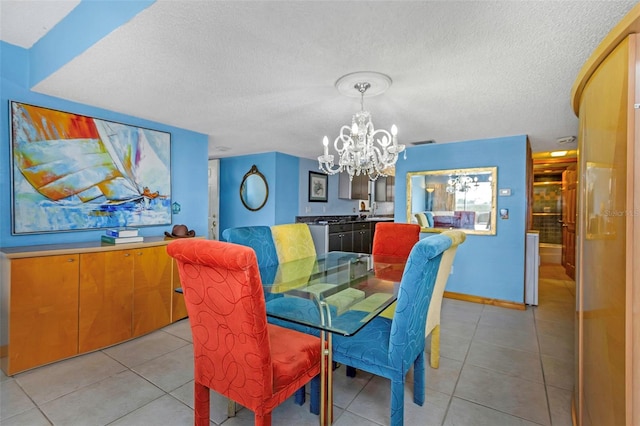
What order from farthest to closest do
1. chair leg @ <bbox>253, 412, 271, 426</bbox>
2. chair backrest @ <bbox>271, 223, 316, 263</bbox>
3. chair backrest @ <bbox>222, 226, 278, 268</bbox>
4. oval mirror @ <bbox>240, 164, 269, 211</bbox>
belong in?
oval mirror @ <bbox>240, 164, 269, 211</bbox>
chair backrest @ <bbox>271, 223, 316, 263</bbox>
chair backrest @ <bbox>222, 226, 278, 268</bbox>
chair leg @ <bbox>253, 412, 271, 426</bbox>

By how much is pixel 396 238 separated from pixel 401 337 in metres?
2.01

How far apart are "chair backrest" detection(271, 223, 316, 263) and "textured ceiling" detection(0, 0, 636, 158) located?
3.89 ft

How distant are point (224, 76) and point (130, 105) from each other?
1.25 m

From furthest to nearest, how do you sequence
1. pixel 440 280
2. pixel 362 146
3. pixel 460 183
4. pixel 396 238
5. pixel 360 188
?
pixel 360 188 < pixel 460 183 < pixel 396 238 < pixel 362 146 < pixel 440 280

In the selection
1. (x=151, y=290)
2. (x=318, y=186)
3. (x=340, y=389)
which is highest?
(x=318, y=186)

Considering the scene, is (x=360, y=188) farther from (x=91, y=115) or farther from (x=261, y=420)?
(x=261, y=420)

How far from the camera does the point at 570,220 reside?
18.8ft

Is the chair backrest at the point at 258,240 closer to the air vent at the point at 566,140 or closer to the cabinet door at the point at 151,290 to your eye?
the cabinet door at the point at 151,290

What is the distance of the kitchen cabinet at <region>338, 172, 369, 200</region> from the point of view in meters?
6.57

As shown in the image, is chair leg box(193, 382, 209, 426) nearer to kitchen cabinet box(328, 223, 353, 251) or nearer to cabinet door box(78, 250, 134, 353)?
cabinet door box(78, 250, 134, 353)

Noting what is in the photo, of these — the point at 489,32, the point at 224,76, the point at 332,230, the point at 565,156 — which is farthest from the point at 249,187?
the point at 565,156

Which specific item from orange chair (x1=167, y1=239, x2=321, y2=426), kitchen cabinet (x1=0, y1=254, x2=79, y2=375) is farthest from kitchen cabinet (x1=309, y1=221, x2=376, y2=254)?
orange chair (x1=167, y1=239, x2=321, y2=426)

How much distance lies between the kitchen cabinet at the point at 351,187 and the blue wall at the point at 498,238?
256 cm

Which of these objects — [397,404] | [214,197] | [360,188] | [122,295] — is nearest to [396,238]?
[397,404]
